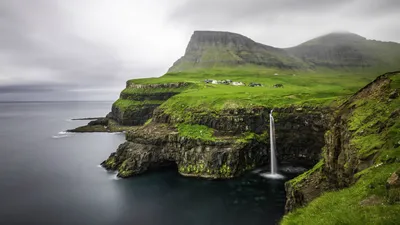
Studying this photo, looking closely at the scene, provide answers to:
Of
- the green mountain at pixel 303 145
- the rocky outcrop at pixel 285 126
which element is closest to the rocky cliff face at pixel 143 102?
the green mountain at pixel 303 145

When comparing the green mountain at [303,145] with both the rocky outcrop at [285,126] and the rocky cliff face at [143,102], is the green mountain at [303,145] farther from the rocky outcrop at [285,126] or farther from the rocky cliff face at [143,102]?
the rocky cliff face at [143,102]

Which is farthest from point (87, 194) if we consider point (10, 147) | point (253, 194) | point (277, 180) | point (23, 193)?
point (10, 147)

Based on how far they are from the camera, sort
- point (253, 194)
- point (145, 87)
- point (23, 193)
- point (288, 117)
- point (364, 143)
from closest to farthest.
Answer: point (364, 143) < point (253, 194) < point (23, 193) < point (288, 117) < point (145, 87)

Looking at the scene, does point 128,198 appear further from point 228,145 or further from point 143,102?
point 143,102

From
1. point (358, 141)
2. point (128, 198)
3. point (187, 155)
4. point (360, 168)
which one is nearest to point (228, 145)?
point (187, 155)

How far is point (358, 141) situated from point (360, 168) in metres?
4.38

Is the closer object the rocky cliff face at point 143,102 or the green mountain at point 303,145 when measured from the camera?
the green mountain at point 303,145

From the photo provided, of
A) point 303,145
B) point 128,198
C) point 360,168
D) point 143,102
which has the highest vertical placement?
point 143,102

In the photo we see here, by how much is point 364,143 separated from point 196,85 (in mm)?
113747

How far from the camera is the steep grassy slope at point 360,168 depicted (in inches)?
728

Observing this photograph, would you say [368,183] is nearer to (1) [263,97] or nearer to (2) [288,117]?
(2) [288,117]

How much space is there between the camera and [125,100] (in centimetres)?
17875

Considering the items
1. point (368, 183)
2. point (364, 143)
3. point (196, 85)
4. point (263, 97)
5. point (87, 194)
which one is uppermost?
point (196, 85)

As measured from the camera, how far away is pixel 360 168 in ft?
91.2
